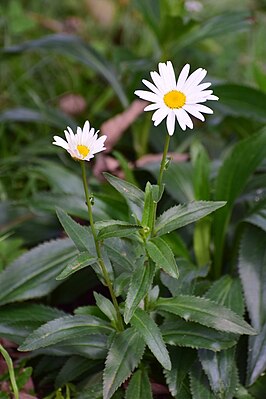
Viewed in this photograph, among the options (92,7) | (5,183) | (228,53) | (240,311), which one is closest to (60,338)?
(240,311)

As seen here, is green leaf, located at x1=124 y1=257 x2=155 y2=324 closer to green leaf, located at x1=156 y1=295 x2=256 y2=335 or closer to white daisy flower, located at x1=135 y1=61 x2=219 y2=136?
green leaf, located at x1=156 y1=295 x2=256 y2=335

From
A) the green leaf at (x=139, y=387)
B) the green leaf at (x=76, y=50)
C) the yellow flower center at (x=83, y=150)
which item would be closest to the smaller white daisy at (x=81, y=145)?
the yellow flower center at (x=83, y=150)

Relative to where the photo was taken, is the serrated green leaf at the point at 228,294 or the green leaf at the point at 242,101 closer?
the serrated green leaf at the point at 228,294

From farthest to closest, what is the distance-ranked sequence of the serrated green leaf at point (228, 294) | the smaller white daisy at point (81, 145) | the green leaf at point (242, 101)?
the green leaf at point (242, 101), the serrated green leaf at point (228, 294), the smaller white daisy at point (81, 145)

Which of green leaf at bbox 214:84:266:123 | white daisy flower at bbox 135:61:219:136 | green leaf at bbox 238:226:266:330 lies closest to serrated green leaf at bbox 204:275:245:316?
green leaf at bbox 238:226:266:330

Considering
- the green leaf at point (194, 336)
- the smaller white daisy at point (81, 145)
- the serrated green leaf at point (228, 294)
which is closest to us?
the smaller white daisy at point (81, 145)

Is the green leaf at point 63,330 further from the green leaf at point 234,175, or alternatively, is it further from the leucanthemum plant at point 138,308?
the green leaf at point 234,175

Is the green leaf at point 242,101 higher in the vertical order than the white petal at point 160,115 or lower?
higher
